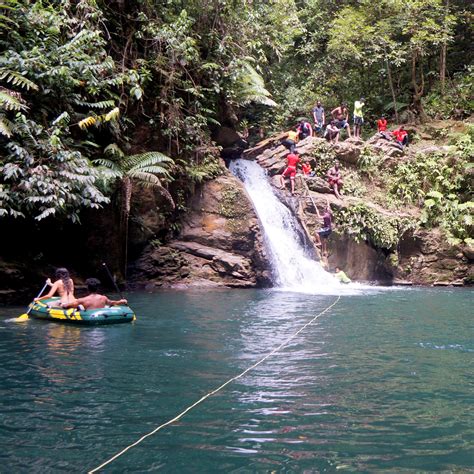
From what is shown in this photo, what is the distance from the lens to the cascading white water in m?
18.0

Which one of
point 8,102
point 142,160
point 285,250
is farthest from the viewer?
point 285,250

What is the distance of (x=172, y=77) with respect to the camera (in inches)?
644

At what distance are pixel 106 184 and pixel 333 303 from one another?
20.5 ft

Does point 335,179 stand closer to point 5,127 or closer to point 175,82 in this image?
point 175,82

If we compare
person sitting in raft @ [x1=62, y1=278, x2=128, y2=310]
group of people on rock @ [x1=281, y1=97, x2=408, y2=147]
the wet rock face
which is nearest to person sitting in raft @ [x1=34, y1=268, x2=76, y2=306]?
person sitting in raft @ [x1=62, y1=278, x2=128, y2=310]

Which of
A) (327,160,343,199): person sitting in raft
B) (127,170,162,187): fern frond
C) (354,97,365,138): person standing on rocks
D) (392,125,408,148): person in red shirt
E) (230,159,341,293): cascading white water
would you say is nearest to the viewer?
(127,170,162,187): fern frond

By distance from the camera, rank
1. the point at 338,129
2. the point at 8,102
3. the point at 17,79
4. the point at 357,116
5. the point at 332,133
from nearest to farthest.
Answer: the point at 8,102, the point at 17,79, the point at 338,129, the point at 332,133, the point at 357,116

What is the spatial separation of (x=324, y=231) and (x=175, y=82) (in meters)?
7.28

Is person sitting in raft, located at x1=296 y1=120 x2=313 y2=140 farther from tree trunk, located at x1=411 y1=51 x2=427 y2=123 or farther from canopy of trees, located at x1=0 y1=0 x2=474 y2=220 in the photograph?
tree trunk, located at x1=411 y1=51 x2=427 y2=123

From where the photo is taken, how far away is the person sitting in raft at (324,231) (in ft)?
62.7

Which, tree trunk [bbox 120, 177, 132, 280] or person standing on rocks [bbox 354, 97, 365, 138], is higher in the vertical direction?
person standing on rocks [bbox 354, 97, 365, 138]

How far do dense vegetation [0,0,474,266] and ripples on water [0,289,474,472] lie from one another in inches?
155

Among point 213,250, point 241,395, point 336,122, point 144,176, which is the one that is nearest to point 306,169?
point 336,122

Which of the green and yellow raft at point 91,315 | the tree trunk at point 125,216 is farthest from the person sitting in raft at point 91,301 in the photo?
the tree trunk at point 125,216
